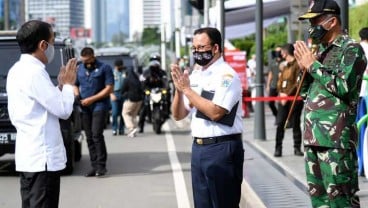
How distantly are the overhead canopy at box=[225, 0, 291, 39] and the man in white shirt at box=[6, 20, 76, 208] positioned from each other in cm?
1469

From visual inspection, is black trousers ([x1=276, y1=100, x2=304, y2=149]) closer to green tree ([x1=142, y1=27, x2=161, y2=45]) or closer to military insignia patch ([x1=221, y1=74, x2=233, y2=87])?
military insignia patch ([x1=221, y1=74, x2=233, y2=87])

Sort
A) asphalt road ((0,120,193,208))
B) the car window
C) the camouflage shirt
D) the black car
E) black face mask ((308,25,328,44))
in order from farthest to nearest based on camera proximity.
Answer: the car window
the black car
asphalt road ((0,120,193,208))
black face mask ((308,25,328,44))
the camouflage shirt

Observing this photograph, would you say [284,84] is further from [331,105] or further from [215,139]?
[331,105]

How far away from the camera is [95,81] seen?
11977 millimetres

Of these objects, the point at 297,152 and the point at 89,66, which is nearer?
the point at 89,66

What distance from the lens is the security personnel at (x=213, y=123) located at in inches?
229

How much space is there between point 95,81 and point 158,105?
847 cm

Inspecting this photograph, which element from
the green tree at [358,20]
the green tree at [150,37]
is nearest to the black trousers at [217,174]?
the green tree at [358,20]

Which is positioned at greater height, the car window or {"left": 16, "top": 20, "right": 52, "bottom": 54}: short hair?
{"left": 16, "top": 20, "right": 52, "bottom": 54}: short hair

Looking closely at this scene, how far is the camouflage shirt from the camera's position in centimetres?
528

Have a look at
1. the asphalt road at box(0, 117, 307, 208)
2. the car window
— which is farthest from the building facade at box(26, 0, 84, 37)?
the asphalt road at box(0, 117, 307, 208)

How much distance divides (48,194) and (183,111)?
4.09 ft

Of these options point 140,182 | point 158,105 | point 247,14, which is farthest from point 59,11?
point 140,182

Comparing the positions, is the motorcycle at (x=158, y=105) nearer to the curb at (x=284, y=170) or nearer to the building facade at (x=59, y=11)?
the curb at (x=284, y=170)
